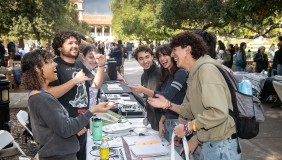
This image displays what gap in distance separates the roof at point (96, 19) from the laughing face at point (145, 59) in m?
112

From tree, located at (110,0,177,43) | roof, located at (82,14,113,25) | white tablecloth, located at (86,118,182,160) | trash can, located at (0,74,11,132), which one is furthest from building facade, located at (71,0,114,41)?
white tablecloth, located at (86,118,182,160)

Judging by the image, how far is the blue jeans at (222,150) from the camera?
2.25m

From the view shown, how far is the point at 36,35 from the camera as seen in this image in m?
29.2

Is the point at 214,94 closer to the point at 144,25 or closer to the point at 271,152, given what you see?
the point at 271,152

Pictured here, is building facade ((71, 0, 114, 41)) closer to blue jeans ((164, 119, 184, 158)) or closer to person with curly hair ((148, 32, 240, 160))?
blue jeans ((164, 119, 184, 158))

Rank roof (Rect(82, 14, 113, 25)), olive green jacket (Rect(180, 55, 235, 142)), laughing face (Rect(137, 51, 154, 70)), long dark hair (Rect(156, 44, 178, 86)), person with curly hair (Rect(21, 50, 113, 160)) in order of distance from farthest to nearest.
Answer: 1. roof (Rect(82, 14, 113, 25))
2. laughing face (Rect(137, 51, 154, 70))
3. long dark hair (Rect(156, 44, 178, 86))
4. person with curly hair (Rect(21, 50, 113, 160))
5. olive green jacket (Rect(180, 55, 235, 142))

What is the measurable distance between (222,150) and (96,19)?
11912 centimetres

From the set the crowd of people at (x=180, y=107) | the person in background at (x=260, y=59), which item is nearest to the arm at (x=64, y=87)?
the crowd of people at (x=180, y=107)

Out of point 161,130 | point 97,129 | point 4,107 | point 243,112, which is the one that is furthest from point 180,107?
point 4,107

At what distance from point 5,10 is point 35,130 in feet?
87.2

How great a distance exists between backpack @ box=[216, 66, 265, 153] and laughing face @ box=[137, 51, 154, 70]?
1.42 meters

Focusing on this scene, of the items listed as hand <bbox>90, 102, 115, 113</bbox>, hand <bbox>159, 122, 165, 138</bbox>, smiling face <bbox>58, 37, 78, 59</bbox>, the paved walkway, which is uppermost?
smiling face <bbox>58, 37, 78, 59</bbox>

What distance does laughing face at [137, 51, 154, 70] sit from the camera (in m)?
3.59

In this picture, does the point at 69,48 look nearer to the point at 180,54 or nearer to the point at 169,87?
the point at 169,87
